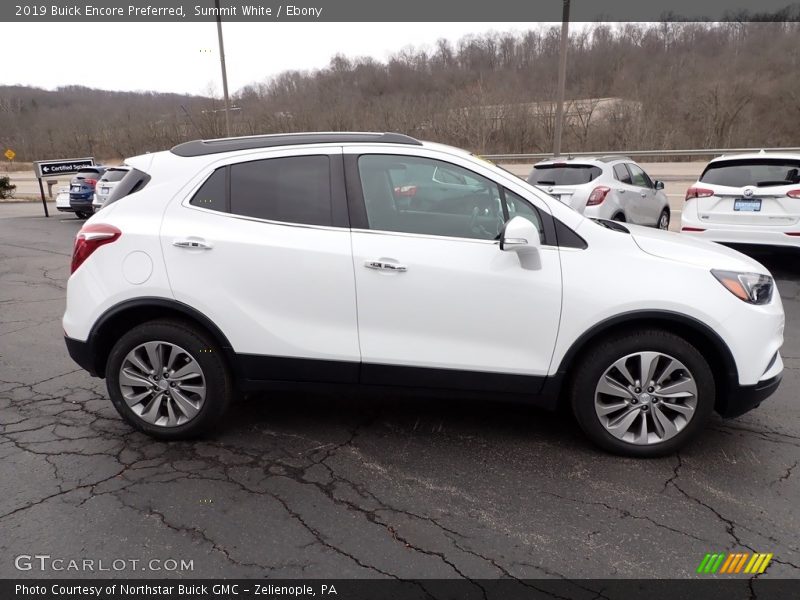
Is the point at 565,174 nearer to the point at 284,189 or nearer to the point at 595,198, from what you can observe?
the point at 595,198

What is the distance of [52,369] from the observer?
5.13 meters

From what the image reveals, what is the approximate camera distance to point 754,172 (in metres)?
7.90

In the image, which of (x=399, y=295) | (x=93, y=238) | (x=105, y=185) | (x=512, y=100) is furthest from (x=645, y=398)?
(x=512, y=100)

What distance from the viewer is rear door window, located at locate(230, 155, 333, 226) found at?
11.7 feet

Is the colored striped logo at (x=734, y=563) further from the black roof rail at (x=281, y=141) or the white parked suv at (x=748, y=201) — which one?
the white parked suv at (x=748, y=201)

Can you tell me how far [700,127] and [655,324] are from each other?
45259 millimetres

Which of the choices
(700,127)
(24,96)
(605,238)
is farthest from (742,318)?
(24,96)

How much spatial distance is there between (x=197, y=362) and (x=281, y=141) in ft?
4.81

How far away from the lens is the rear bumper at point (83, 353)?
3742mm

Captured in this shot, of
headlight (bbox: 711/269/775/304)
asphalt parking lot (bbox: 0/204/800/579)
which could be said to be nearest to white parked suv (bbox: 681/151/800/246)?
asphalt parking lot (bbox: 0/204/800/579)

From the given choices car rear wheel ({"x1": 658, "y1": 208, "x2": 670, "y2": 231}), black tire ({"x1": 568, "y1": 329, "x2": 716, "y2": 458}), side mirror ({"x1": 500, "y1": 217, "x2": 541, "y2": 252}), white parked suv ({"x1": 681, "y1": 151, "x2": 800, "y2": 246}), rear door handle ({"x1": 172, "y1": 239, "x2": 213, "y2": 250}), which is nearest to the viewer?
side mirror ({"x1": 500, "y1": 217, "x2": 541, "y2": 252})

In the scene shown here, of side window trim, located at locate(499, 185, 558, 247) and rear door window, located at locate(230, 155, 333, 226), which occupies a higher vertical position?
rear door window, located at locate(230, 155, 333, 226)

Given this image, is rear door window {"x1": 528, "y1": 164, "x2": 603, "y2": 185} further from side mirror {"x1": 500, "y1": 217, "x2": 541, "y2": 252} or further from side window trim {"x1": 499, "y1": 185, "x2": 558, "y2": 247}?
side mirror {"x1": 500, "y1": 217, "x2": 541, "y2": 252}

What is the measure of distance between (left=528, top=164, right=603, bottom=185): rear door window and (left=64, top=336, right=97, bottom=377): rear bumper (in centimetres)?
801
